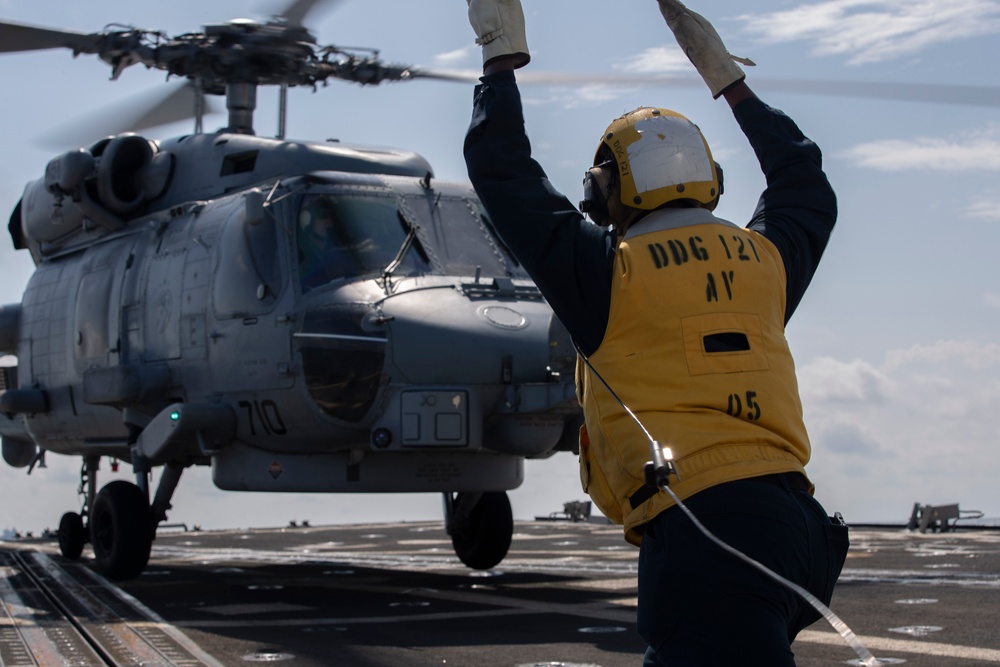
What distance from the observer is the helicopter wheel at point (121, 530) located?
11.4 meters

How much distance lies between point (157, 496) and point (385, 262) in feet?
11.5

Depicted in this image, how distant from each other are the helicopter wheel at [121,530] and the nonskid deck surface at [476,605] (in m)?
0.20

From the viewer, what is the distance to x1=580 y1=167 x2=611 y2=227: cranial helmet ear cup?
2.85 m

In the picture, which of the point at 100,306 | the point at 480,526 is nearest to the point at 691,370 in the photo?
the point at 480,526

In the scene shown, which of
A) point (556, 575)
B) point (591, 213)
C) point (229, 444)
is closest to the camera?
point (591, 213)

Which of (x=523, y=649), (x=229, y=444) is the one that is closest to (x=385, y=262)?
(x=229, y=444)

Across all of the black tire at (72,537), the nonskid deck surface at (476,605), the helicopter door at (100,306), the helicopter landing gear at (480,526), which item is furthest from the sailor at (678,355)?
the black tire at (72,537)

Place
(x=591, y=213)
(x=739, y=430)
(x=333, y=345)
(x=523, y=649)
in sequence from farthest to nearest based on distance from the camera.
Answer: (x=333, y=345)
(x=523, y=649)
(x=591, y=213)
(x=739, y=430)

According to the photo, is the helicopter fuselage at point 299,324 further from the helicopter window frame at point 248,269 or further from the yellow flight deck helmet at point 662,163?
the yellow flight deck helmet at point 662,163

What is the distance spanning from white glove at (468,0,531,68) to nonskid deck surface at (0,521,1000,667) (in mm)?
4185

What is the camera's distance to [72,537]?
48.9ft

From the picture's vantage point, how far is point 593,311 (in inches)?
104

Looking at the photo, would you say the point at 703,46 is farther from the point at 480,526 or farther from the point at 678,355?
the point at 480,526

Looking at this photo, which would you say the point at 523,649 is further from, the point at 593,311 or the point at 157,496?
the point at 157,496
